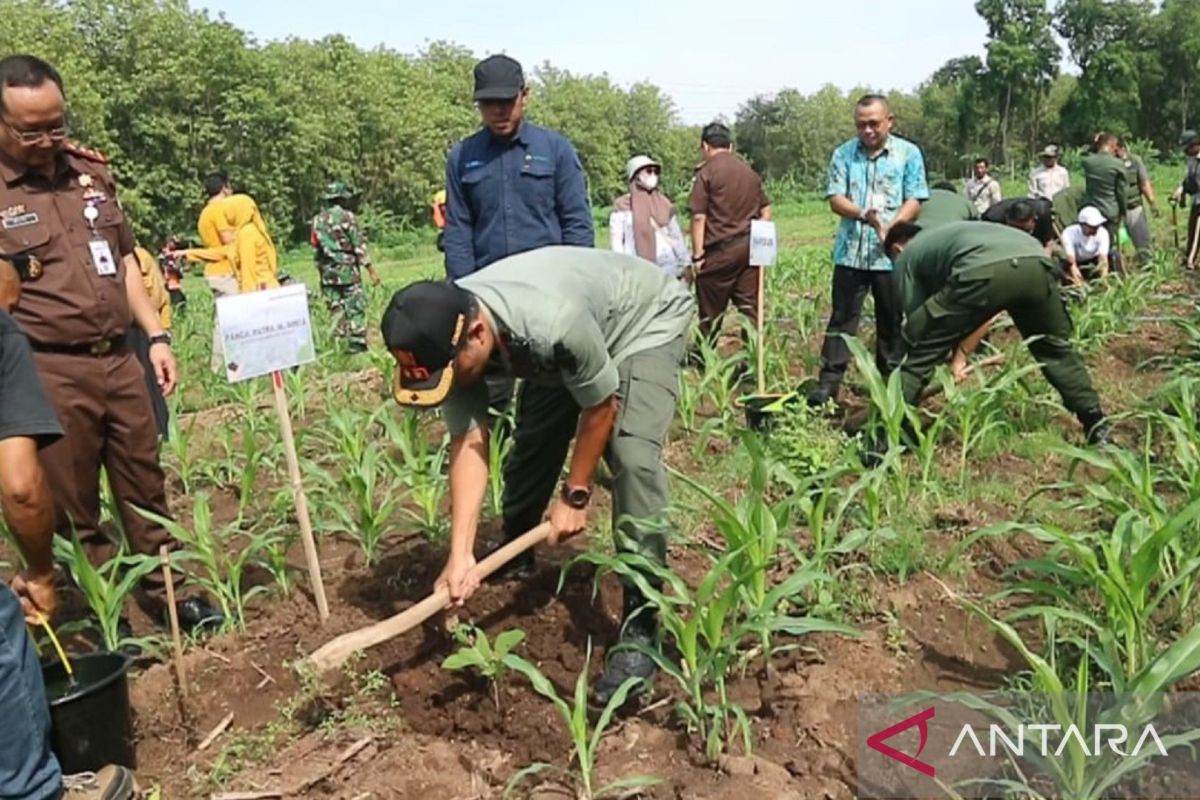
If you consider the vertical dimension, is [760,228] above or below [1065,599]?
above

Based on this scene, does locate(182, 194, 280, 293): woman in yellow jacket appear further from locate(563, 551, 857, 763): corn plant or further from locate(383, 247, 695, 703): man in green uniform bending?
locate(563, 551, 857, 763): corn plant

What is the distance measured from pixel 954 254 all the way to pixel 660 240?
10.7ft

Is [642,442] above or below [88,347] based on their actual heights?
below

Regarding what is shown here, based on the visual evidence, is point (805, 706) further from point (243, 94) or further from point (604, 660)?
point (243, 94)

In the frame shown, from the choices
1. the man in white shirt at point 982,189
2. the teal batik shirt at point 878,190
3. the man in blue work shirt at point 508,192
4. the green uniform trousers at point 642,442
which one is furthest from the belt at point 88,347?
the man in white shirt at point 982,189

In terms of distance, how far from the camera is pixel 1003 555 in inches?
137

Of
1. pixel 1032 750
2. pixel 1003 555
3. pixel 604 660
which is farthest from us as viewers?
pixel 1003 555

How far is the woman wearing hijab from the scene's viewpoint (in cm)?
727

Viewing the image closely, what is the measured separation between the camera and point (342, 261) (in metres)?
8.30

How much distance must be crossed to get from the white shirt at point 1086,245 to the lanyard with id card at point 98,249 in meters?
7.27

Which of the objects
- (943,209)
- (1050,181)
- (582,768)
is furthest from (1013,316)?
(1050,181)

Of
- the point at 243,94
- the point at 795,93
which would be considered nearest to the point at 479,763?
the point at 243,94

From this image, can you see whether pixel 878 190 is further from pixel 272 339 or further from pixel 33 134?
pixel 33 134

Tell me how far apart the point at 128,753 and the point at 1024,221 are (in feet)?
14.4
